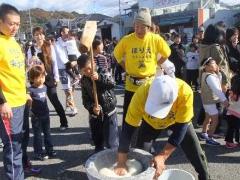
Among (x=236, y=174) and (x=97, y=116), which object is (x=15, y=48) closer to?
(x=97, y=116)

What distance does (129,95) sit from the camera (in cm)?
480

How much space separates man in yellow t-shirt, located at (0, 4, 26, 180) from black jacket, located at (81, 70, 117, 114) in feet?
2.61

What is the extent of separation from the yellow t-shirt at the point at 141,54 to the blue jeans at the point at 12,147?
1.61 m

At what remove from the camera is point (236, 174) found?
4.25 metres

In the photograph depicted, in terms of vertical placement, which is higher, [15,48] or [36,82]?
[15,48]

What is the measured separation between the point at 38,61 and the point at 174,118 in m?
3.60

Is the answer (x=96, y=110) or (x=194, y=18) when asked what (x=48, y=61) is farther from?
(x=194, y=18)

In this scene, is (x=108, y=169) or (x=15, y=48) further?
(x=15, y=48)

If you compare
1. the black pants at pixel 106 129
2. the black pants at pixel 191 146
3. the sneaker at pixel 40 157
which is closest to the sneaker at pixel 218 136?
the black pants at pixel 106 129

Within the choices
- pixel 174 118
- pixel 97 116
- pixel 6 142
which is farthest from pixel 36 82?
pixel 174 118

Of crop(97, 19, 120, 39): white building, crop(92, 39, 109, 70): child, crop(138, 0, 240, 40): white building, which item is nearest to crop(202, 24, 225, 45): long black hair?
crop(92, 39, 109, 70): child

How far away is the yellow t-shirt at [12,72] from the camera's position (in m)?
3.55

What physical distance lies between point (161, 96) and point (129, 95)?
2248 millimetres

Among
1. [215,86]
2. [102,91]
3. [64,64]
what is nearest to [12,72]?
[102,91]
